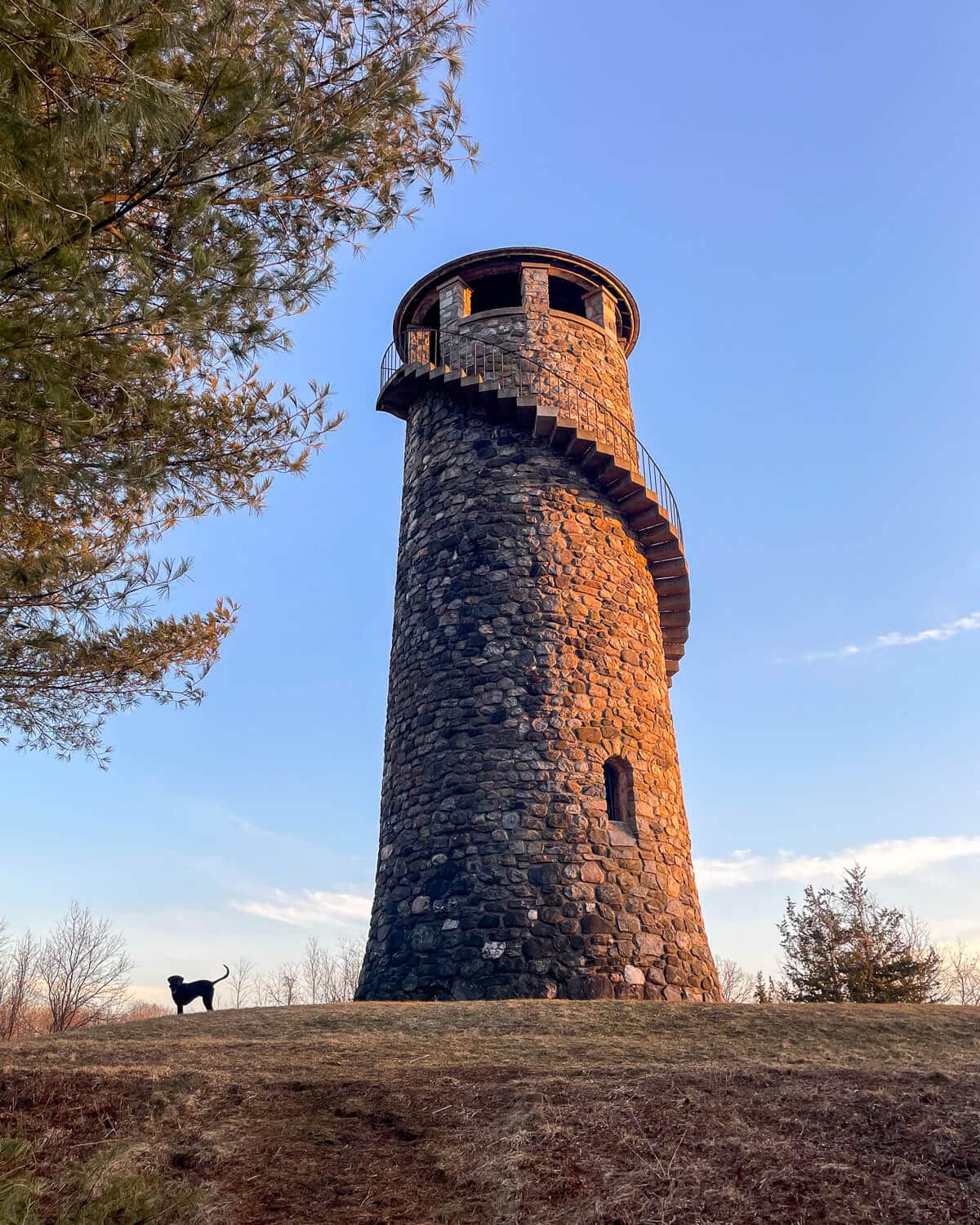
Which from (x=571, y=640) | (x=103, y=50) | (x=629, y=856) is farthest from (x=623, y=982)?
(x=103, y=50)

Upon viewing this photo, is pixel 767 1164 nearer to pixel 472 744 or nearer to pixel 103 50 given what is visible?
pixel 103 50

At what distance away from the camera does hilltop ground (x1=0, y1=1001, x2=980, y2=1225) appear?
4.62m

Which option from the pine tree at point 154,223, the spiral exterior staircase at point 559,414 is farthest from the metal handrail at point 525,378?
the pine tree at point 154,223

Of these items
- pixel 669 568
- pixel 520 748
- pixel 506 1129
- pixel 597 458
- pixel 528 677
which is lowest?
pixel 506 1129

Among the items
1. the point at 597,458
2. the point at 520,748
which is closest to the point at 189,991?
the point at 520,748

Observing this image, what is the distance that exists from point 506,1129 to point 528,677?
24.8 feet

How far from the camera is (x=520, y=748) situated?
12328 mm

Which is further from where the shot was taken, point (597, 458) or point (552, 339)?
point (552, 339)

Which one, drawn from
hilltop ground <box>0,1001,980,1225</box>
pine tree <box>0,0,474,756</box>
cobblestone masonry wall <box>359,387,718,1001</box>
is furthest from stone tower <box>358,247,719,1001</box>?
pine tree <box>0,0,474,756</box>

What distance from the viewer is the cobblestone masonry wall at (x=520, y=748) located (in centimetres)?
1143

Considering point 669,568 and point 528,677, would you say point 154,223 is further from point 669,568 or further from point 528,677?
point 669,568

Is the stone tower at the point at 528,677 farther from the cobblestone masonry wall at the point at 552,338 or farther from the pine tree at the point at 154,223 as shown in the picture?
the pine tree at the point at 154,223

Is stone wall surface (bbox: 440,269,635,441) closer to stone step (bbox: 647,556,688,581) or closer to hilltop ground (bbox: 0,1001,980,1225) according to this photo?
stone step (bbox: 647,556,688,581)

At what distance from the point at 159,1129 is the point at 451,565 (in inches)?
359
